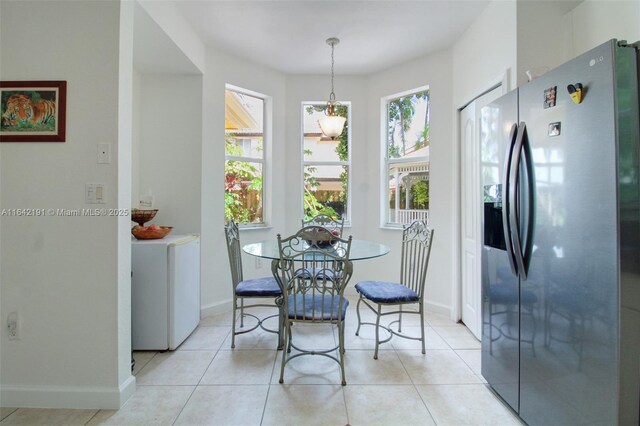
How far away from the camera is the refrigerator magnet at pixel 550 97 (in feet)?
4.62

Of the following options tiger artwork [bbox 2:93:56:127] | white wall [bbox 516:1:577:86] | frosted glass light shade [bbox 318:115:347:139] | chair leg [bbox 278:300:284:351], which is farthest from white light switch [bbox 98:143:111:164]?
white wall [bbox 516:1:577:86]

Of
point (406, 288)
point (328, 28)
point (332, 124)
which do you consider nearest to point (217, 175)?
point (332, 124)

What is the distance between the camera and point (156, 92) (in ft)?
10.2

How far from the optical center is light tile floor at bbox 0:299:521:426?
1.71 m

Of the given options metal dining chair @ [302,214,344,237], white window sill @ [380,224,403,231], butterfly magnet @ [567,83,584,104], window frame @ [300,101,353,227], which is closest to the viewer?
butterfly magnet @ [567,83,584,104]

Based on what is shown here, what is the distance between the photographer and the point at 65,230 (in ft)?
5.88

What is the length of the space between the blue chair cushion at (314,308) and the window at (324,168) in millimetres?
1856

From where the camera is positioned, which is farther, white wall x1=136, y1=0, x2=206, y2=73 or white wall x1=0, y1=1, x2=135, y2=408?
white wall x1=136, y1=0, x2=206, y2=73

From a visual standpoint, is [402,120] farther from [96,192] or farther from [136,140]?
[96,192]

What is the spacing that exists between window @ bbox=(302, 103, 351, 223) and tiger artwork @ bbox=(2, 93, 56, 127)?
253cm

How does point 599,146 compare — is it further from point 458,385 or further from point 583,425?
point 458,385

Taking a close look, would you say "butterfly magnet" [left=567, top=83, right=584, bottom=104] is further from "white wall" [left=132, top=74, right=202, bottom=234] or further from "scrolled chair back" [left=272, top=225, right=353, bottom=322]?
"white wall" [left=132, top=74, right=202, bottom=234]

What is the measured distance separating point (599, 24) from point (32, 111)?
3305mm

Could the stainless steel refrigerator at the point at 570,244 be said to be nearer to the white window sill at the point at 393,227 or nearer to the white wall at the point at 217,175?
the white window sill at the point at 393,227
